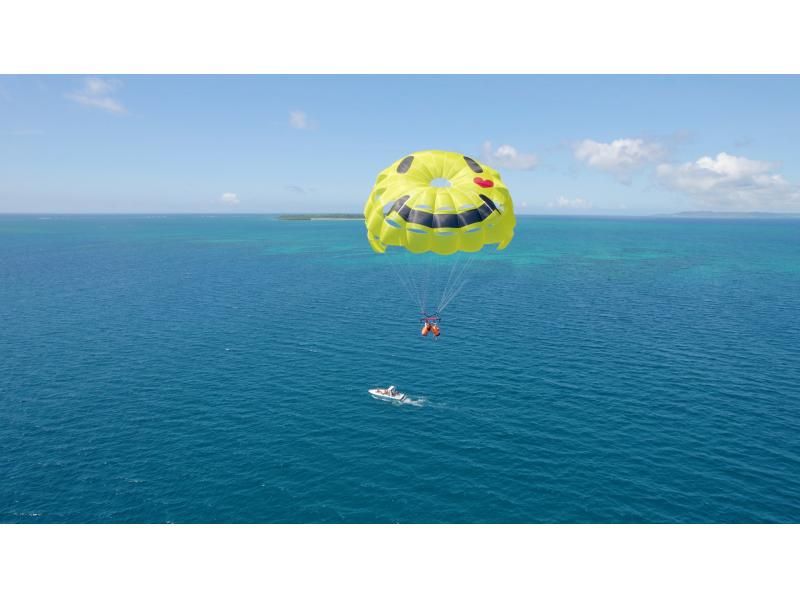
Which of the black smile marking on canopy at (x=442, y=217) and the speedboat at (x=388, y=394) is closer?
the black smile marking on canopy at (x=442, y=217)

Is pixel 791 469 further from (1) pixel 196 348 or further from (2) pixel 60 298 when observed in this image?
(2) pixel 60 298

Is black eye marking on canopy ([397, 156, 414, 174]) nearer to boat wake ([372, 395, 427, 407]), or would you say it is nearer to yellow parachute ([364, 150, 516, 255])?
yellow parachute ([364, 150, 516, 255])

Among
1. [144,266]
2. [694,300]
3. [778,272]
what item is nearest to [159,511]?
[694,300]

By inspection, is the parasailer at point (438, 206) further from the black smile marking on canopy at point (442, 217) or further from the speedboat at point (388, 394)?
the speedboat at point (388, 394)

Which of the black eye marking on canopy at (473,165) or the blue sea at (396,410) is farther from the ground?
the black eye marking on canopy at (473,165)

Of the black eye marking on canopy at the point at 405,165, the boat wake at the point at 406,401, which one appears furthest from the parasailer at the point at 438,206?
the boat wake at the point at 406,401

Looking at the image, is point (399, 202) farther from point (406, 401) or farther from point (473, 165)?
point (406, 401)
